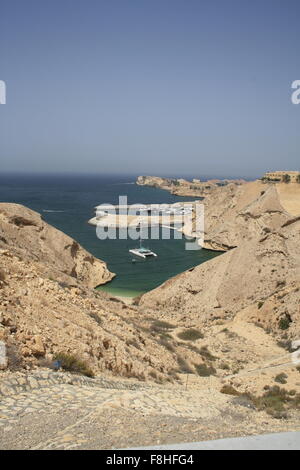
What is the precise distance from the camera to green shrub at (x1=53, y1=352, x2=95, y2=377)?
6.91 m

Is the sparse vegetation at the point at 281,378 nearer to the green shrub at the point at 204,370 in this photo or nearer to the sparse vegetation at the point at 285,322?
the green shrub at the point at 204,370

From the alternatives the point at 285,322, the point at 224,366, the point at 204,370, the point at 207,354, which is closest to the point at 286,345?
the point at 285,322

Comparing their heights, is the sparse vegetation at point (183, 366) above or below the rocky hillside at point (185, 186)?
below

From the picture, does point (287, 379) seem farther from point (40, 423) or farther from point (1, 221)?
point (1, 221)

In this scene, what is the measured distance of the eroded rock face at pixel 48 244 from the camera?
82.6ft

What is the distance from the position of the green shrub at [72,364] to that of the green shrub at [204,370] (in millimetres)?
5322

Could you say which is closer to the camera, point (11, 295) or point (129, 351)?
point (11, 295)

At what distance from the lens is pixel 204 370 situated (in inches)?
464

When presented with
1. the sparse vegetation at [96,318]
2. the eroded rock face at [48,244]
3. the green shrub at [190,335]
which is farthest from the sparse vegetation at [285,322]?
the eroded rock face at [48,244]

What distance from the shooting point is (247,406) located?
26.2ft

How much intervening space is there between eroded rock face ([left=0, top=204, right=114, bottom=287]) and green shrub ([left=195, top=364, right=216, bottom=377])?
13318 millimetres

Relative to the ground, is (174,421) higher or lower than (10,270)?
lower

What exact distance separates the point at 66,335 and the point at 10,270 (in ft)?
10.7

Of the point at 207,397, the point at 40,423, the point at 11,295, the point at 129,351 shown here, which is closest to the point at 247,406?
the point at 207,397
